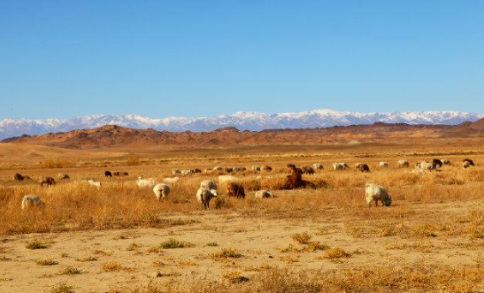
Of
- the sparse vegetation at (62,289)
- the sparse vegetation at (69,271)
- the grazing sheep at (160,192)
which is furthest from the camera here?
the grazing sheep at (160,192)

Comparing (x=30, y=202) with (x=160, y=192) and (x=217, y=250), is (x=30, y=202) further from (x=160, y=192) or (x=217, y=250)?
(x=217, y=250)

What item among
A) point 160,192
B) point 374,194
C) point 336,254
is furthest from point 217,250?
point 160,192

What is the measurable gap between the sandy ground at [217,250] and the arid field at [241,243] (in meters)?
0.03

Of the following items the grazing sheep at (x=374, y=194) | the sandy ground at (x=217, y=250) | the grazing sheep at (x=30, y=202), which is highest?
the grazing sheep at (x=30, y=202)

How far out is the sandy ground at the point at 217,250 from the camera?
10.9 metres

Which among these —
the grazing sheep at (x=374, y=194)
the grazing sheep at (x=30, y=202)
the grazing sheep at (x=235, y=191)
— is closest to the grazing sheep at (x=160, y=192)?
the grazing sheep at (x=235, y=191)

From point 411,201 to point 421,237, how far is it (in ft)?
29.1

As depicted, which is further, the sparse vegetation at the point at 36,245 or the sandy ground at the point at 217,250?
the sparse vegetation at the point at 36,245

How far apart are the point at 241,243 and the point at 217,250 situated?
1137 millimetres

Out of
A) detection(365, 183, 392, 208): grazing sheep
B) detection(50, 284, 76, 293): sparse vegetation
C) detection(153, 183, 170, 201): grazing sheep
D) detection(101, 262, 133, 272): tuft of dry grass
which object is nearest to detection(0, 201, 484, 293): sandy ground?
detection(101, 262, 133, 272): tuft of dry grass

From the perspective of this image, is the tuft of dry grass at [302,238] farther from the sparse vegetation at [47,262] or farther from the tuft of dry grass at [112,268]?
the sparse vegetation at [47,262]

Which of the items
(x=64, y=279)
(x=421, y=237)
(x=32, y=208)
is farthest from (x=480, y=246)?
(x=32, y=208)

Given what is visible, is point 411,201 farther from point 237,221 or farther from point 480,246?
point 480,246

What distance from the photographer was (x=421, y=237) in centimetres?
1439
